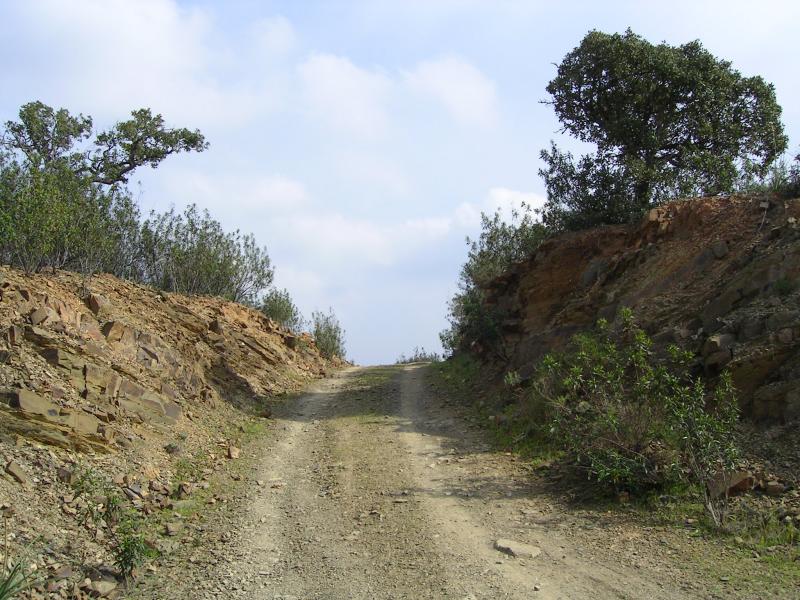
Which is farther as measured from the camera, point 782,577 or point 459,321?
point 459,321

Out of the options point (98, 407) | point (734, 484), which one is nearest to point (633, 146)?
point (734, 484)

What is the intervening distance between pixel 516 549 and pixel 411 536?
141 cm

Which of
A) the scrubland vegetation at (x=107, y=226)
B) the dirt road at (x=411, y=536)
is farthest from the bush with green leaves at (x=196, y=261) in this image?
the dirt road at (x=411, y=536)

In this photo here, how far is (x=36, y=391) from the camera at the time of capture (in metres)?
10.7

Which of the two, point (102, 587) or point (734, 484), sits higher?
point (734, 484)

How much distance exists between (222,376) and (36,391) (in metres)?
8.26

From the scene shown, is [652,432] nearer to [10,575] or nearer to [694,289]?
[694,289]

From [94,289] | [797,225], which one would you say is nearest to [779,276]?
[797,225]

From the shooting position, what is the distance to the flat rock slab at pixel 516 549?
7.79m

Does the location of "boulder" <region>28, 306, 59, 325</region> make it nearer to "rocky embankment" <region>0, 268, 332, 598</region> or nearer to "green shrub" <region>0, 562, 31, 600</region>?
"rocky embankment" <region>0, 268, 332, 598</region>

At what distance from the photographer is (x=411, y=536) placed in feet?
28.0

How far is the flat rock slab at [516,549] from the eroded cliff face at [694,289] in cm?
463

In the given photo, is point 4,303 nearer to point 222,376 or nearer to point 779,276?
point 222,376

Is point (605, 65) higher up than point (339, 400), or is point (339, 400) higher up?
point (605, 65)
